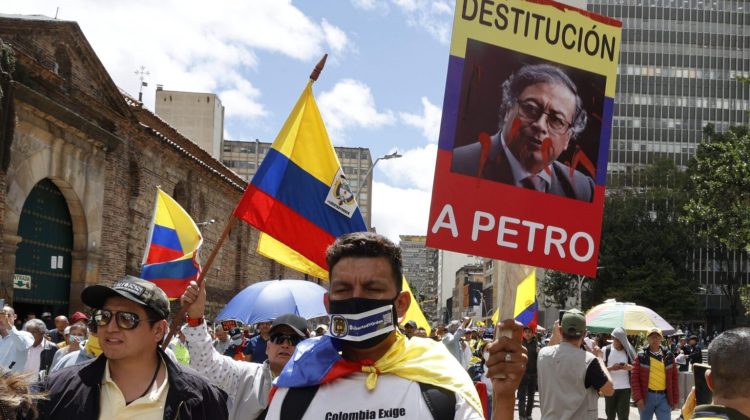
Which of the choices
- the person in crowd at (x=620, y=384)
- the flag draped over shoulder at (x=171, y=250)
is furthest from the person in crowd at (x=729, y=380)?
the person in crowd at (x=620, y=384)

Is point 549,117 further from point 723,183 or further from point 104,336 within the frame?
point 723,183

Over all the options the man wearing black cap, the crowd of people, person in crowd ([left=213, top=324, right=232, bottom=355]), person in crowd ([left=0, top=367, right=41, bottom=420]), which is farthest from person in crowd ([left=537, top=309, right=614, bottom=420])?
person in crowd ([left=213, top=324, right=232, bottom=355])

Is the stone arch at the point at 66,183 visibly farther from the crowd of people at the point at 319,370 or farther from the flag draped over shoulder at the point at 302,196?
the crowd of people at the point at 319,370

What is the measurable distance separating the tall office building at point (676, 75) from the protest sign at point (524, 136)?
87.3 metres

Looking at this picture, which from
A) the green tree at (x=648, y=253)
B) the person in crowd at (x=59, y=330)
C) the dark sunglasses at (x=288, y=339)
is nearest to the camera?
the dark sunglasses at (x=288, y=339)

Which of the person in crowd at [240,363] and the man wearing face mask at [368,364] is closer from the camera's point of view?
the man wearing face mask at [368,364]

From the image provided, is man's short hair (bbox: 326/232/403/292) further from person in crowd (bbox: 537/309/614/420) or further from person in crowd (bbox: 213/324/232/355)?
person in crowd (bbox: 213/324/232/355)

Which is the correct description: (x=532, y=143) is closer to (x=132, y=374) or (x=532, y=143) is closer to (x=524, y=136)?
(x=524, y=136)

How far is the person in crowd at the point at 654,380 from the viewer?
447 inches

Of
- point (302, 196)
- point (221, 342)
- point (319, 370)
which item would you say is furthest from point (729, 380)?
point (221, 342)

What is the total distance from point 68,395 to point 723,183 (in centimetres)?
2656

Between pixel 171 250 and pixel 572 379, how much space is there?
15.1 feet

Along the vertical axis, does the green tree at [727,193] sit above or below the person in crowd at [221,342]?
above

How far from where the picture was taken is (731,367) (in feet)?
11.1
